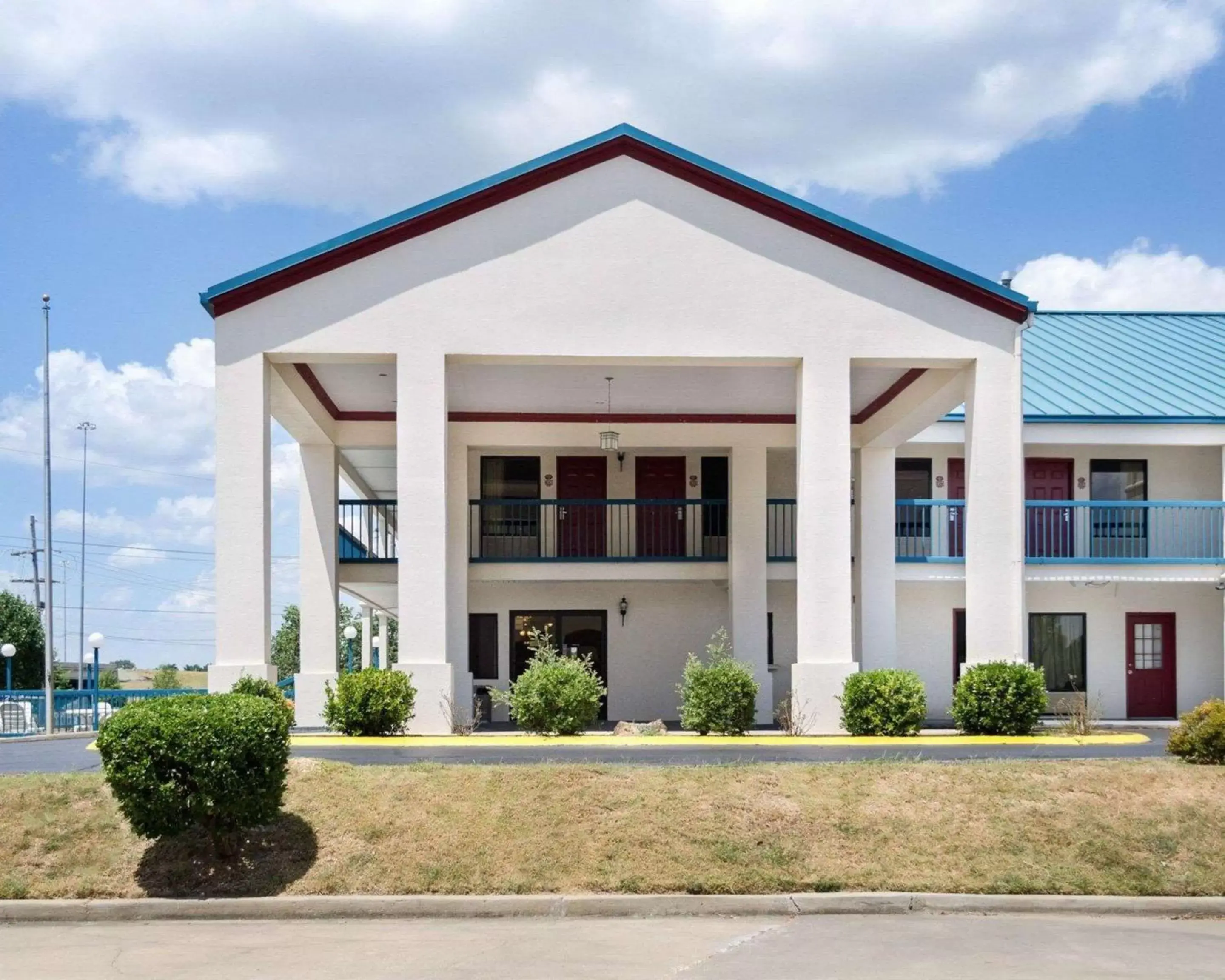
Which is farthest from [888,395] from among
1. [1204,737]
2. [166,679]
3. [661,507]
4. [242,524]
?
[166,679]

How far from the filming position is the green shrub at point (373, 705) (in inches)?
697

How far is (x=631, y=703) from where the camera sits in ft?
87.4

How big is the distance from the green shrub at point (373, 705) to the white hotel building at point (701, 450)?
0.39 metres

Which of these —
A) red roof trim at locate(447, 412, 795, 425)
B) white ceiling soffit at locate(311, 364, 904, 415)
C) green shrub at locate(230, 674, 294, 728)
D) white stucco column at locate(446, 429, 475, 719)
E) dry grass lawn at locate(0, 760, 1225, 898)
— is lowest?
dry grass lawn at locate(0, 760, 1225, 898)

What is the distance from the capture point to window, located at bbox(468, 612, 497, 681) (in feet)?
87.3

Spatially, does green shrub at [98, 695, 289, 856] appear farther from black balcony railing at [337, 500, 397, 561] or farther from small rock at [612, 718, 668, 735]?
black balcony railing at [337, 500, 397, 561]

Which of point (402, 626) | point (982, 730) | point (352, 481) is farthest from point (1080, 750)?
point (352, 481)

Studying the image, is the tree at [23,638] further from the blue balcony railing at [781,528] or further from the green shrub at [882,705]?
the green shrub at [882,705]

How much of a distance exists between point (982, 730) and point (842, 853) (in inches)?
290

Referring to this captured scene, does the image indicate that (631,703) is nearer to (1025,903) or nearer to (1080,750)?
(1080,750)

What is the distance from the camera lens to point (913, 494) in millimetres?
27531

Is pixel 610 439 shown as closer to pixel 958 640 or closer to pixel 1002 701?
pixel 1002 701

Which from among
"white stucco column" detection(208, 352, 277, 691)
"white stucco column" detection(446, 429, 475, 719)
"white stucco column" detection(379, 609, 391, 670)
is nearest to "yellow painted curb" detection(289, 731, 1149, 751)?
"white stucco column" detection(208, 352, 277, 691)

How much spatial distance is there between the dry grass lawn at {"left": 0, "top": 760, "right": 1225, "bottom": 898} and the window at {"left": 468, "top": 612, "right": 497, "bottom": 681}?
12880mm
